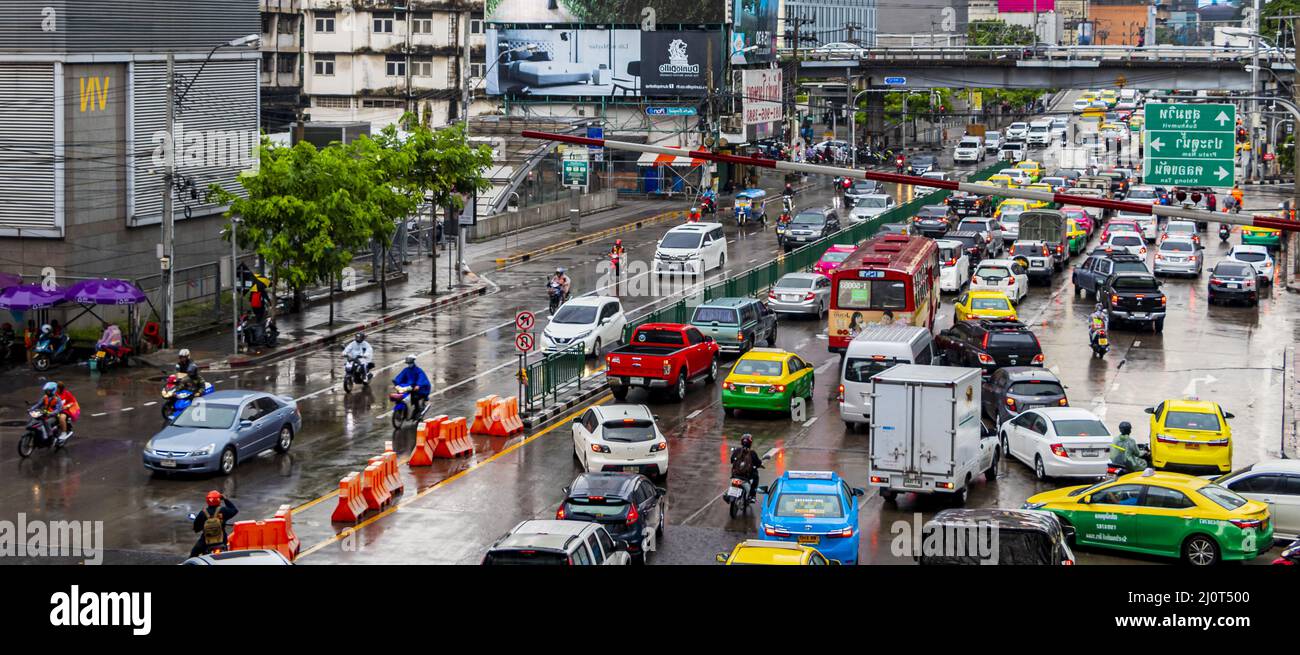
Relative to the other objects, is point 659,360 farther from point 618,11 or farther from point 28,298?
point 618,11

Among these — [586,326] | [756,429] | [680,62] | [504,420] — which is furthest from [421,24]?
[756,429]

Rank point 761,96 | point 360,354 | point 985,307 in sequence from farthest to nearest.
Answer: point 761,96
point 985,307
point 360,354

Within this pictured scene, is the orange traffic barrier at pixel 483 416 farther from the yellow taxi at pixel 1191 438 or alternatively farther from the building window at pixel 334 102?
the building window at pixel 334 102

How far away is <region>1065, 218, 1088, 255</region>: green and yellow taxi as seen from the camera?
6619cm

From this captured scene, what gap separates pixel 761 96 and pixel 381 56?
92.7ft

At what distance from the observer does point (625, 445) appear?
1157 inches

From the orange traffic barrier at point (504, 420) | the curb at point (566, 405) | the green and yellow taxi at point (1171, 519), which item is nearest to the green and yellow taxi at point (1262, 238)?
the curb at point (566, 405)

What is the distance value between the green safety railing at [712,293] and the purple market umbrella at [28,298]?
512 inches

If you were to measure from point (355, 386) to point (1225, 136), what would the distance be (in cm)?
2747

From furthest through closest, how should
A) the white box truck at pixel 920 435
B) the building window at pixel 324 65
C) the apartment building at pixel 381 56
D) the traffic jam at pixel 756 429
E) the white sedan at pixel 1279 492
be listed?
the building window at pixel 324 65
the apartment building at pixel 381 56
the white box truck at pixel 920 435
the white sedan at pixel 1279 492
the traffic jam at pixel 756 429

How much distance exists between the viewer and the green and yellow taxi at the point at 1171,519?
23547mm
